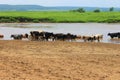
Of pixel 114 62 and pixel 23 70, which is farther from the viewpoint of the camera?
pixel 114 62

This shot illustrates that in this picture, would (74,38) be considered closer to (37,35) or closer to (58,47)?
(37,35)

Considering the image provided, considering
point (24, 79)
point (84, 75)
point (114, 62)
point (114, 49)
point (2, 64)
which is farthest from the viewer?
point (114, 49)

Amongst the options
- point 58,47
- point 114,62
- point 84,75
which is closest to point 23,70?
point 84,75

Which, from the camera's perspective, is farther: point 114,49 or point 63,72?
point 114,49

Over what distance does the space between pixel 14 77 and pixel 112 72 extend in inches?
136

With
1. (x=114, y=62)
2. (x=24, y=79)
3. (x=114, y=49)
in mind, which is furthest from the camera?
(x=114, y=49)

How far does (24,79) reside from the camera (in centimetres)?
1105

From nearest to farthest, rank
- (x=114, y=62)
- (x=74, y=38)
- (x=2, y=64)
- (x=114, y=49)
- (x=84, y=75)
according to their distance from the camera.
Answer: (x=84, y=75) → (x=2, y=64) → (x=114, y=62) → (x=114, y=49) → (x=74, y=38)

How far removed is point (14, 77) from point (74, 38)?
16231 mm

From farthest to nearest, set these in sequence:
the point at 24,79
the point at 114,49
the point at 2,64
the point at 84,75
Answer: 1. the point at 114,49
2. the point at 2,64
3. the point at 84,75
4. the point at 24,79

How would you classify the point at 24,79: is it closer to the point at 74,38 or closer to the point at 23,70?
the point at 23,70

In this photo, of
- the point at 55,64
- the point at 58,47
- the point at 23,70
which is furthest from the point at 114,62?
the point at 58,47

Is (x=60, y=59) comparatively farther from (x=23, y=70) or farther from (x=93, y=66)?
(x=23, y=70)

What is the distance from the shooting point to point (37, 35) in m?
27.5
